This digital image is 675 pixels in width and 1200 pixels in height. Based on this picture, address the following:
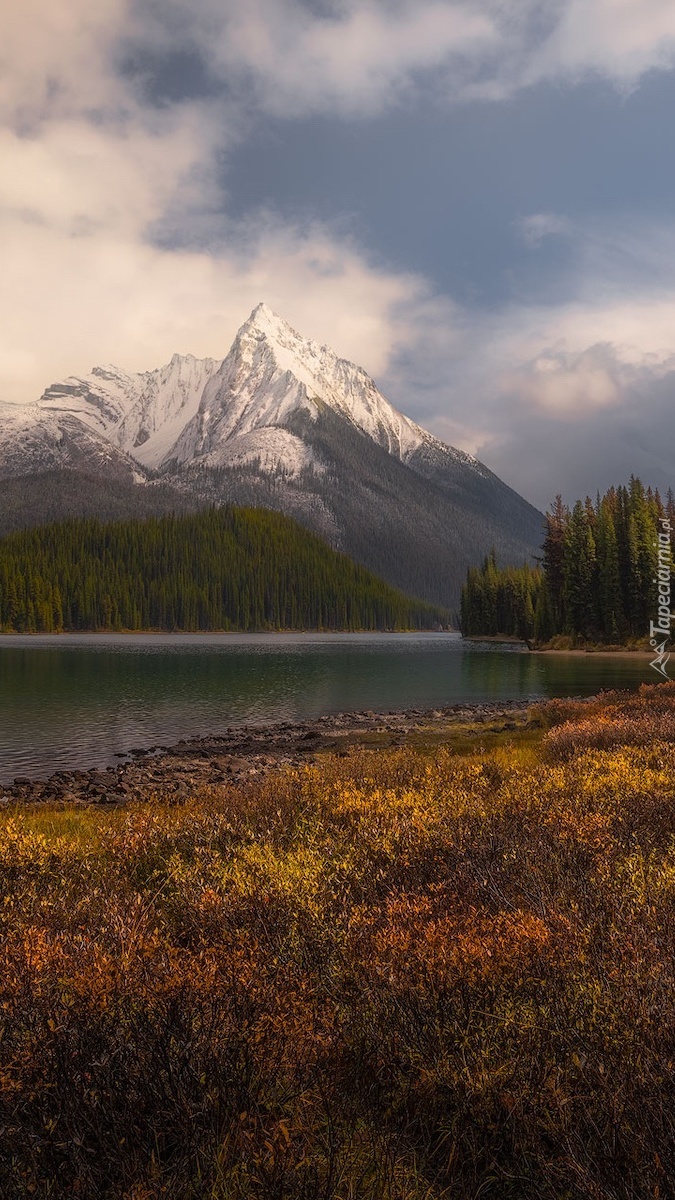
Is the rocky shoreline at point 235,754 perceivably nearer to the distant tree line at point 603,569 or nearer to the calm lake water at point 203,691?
the calm lake water at point 203,691

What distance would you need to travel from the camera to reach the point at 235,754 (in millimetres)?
30391

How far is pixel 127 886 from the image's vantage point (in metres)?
8.71

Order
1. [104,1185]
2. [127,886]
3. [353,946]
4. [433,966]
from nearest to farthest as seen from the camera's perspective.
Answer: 1. [104,1185]
2. [433,966]
3. [353,946]
4. [127,886]

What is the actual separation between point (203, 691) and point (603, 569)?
67.8 metres

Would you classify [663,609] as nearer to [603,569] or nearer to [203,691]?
[603,569]

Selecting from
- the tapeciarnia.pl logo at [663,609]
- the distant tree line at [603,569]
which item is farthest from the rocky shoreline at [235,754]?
the distant tree line at [603,569]

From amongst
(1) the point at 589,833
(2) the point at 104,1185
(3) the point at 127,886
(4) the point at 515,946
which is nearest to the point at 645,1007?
(4) the point at 515,946

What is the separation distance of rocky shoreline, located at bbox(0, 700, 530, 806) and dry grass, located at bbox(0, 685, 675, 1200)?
11.4m

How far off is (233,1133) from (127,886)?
5582 mm

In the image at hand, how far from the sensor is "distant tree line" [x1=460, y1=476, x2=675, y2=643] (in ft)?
323

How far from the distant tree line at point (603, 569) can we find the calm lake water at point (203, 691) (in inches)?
357

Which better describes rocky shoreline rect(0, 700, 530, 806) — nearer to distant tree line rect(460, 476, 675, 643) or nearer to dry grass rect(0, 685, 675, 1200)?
dry grass rect(0, 685, 675, 1200)

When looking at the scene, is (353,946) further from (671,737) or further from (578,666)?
(578,666)

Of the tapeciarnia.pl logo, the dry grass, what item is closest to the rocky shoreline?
the dry grass
